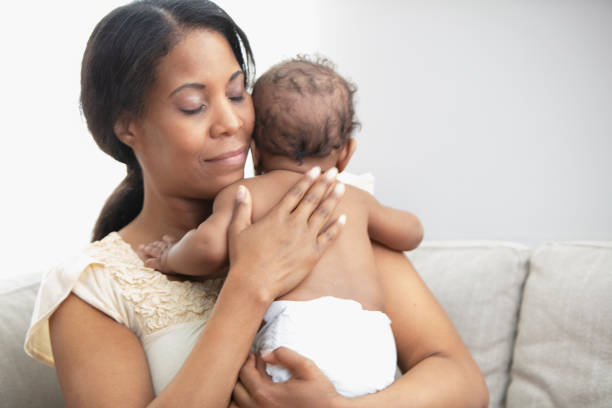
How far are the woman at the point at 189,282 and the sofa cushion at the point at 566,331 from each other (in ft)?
1.86

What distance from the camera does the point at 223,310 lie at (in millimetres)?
1106

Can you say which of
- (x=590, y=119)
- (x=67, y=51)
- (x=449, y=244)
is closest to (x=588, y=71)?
(x=590, y=119)

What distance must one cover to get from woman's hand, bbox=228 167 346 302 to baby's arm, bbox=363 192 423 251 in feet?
0.49

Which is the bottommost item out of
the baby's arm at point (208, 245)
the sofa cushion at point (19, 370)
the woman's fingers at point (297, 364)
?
the sofa cushion at point (19, 370)

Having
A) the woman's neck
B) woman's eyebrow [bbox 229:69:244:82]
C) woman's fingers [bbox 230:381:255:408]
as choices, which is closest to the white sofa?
the woman's neck

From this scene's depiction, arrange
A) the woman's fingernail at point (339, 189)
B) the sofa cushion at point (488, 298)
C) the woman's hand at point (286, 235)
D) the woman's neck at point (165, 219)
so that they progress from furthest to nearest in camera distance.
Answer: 1. the sofa cushion at point (488, 298)
2. the woman's neck at point (165, 219)
3. the woman's fingernail at point (339, 189)
4. the woman's hand at point (286, 235)

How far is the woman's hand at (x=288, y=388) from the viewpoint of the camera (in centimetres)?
102

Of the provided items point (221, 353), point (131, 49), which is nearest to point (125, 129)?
point (131, 49)

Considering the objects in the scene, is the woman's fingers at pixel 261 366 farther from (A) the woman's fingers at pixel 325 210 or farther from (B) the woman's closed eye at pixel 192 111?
(B) the woman's closed eye at pixel 192 111

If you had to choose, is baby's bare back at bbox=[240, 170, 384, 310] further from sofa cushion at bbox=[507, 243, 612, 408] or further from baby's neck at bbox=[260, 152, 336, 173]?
sofa cushion at bbox=[507, 243, 612, 408]

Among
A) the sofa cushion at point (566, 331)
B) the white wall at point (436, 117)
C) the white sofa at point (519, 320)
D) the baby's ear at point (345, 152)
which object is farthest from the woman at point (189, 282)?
the white wall at point (436, 117)

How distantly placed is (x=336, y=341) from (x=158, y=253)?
525mm

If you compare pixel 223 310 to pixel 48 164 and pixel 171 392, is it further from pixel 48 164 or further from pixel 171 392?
pixel 48 164

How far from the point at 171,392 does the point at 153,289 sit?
29 cm
